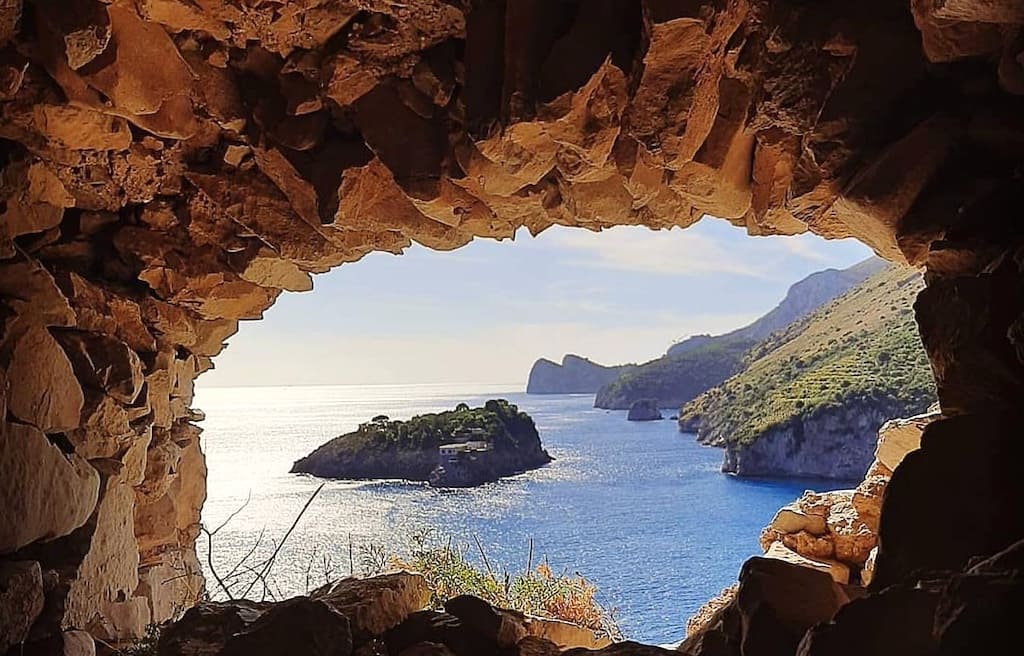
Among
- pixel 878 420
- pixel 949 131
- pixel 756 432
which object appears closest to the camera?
pixel 949 131

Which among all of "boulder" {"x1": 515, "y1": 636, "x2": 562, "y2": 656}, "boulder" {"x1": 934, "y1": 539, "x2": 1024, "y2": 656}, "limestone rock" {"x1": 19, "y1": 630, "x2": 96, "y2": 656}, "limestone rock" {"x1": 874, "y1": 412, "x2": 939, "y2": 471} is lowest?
"limestone rock" {"x1": 19, "y1": 630, "x2": 96, "y2": 656}

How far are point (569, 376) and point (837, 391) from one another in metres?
2.17

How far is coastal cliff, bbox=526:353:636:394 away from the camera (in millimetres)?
5117

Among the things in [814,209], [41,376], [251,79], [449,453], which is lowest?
[449,453]

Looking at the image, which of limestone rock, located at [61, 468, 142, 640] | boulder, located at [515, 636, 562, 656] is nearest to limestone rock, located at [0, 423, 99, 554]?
limestone rock, located at [61, 468, 142, 640]

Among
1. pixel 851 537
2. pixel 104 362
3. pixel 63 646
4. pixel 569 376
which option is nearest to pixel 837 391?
pixel 851 537

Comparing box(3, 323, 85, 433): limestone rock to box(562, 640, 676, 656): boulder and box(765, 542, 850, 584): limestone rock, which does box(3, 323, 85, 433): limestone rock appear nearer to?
box(562, 640, 676, 656): boulder

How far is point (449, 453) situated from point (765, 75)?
8.69 ft

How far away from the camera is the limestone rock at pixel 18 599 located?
1.60m

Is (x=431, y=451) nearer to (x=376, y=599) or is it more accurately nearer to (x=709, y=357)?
(x=709, y=357)

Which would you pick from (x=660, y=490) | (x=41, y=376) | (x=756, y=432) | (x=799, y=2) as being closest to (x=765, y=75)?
(x=799, y=2)

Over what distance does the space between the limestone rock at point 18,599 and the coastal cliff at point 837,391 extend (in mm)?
2744

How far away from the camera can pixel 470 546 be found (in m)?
3.34

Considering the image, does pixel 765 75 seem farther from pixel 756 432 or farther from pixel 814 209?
pixel 756 432
